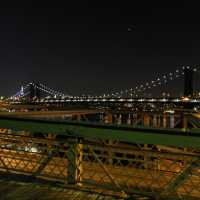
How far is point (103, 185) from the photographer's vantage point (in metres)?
5.33

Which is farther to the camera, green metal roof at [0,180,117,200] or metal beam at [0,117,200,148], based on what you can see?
green metal roof at [0,180,117,200]

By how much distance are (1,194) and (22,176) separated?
0.87 metres

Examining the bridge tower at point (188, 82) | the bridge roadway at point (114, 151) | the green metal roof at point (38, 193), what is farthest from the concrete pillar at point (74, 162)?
the bridge tower at point (188, 82)

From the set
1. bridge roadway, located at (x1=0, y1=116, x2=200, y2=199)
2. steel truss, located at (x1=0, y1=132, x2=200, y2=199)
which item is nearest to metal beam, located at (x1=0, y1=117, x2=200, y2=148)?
→ bridge roadway, located at (x1=0, y1=116, x2=200, y2=199)

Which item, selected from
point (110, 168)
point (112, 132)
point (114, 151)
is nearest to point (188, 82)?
point (110, 168)

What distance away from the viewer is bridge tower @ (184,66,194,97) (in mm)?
76800

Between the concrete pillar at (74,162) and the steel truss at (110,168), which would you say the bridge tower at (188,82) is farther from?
the concrete pillar at (74,162)

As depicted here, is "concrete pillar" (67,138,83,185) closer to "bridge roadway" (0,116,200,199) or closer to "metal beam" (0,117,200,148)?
"bridge roadway" (0,116,200,199)

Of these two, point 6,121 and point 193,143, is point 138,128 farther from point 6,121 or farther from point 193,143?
point 6,121

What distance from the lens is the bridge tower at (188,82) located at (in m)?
76.8

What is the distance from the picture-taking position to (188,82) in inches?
3184

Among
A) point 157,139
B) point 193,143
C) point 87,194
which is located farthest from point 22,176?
point 193,143

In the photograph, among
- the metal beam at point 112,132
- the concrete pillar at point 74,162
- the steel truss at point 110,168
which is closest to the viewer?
the metal beam at point 112,132

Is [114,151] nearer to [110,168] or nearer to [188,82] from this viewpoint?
[110,168]
